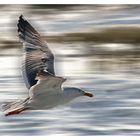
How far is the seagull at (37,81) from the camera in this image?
8703mm

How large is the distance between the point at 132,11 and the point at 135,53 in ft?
6.50

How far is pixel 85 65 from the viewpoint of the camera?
40.5 feet

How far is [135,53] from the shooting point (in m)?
12.7

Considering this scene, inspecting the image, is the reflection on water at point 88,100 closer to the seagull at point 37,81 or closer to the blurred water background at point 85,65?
the blurred water background at point 85,65

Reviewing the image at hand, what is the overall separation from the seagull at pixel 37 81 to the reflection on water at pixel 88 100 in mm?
1122

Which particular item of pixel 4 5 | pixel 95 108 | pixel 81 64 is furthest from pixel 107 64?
pixel 4 5

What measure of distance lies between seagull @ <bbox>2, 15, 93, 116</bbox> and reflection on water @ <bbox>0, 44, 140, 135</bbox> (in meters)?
1.12

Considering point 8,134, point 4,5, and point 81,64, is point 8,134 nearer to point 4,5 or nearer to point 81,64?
point 81,64

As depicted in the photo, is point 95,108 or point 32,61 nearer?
point 32,61

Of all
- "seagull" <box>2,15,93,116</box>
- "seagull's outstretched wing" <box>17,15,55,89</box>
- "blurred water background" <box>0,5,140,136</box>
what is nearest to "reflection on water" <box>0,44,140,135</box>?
"blurred water background" <box>0,5,140,136</box>

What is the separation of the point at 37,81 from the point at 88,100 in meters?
2.43

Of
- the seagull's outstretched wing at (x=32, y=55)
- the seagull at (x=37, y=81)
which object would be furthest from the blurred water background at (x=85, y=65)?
the seagull's outstretched wing at (x=32, y=55)

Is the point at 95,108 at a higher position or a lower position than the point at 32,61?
lower

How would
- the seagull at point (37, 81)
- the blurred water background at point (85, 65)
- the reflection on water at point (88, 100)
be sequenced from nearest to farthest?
the seagull at point (37, 81), the reflection on water at point (88, 100), the blurred water background at point (85, 65)
